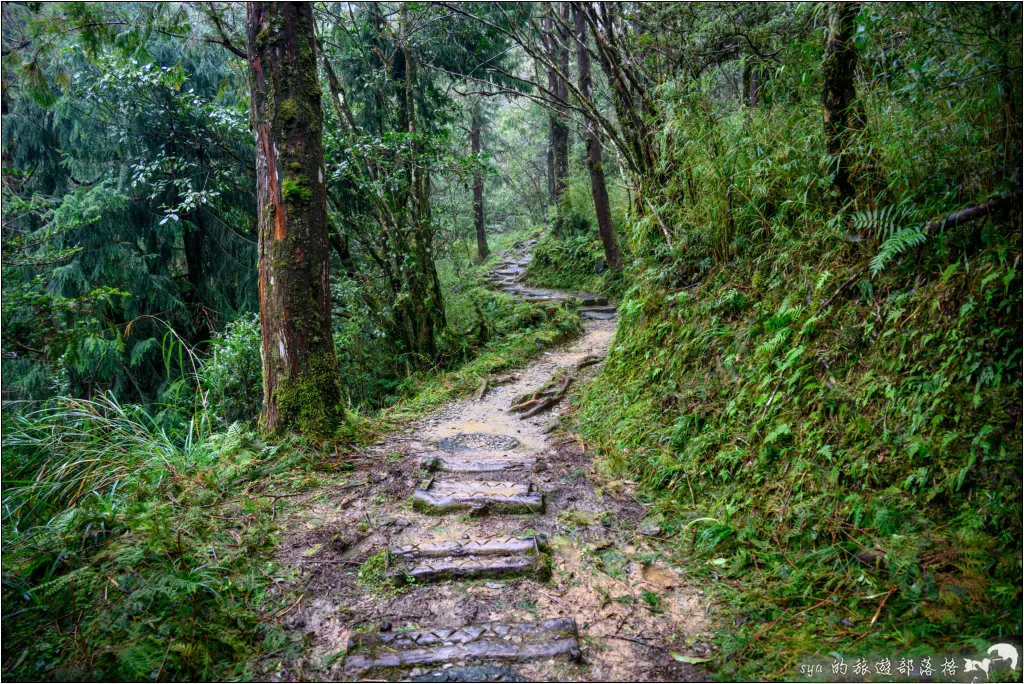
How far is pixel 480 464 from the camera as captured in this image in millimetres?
4996

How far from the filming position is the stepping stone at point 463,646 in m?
2.57

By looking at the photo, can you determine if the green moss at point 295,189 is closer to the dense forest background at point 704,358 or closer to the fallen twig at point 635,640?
the dense forest background at point 704,358

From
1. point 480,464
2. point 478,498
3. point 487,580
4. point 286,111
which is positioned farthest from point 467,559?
point 286,111

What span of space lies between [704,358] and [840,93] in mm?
2306

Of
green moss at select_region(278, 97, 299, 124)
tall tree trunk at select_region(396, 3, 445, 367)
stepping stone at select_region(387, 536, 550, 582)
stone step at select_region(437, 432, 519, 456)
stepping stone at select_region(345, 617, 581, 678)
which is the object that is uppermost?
green moss at select_region(278, 97, 299, 124)

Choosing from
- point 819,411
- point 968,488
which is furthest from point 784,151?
point 968,488

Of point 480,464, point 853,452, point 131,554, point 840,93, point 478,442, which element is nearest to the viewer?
point 131,554

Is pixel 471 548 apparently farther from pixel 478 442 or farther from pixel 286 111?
pixel 286 111

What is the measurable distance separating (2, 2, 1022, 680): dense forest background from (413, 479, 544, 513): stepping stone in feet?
2.91

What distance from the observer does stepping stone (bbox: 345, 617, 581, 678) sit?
2566 mm

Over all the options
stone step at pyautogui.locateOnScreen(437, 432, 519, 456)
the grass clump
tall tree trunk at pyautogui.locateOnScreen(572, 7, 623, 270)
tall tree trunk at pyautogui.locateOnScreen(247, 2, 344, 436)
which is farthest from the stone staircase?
tall tree trunk at pyautogui.locateOnScreen(572, 7, 623, 270)

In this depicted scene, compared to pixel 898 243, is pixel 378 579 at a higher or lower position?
lower

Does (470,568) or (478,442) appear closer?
(470,568)

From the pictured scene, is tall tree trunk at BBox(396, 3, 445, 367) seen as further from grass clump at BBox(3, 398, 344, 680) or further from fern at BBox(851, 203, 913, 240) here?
fern at BBox(851, 203, 913, 240)
